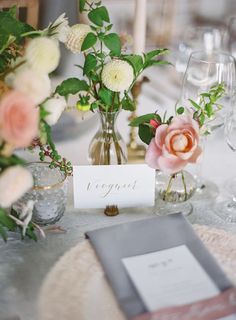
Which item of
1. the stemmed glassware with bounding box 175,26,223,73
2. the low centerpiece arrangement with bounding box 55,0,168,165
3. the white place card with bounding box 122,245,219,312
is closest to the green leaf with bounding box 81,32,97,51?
the low centerpiece arrangement with bounding box 55,0,168,165

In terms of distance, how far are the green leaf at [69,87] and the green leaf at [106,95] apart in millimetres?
27

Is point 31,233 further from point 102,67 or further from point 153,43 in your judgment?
point 153,43

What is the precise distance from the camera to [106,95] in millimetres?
970

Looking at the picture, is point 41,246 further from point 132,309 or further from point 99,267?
point 132,309

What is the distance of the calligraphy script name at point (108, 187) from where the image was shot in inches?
40.0

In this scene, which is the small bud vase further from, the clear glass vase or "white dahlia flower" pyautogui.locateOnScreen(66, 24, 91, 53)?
"white dahlia flower" pyautogui.locateOnScreen(66, 24, 91, 53)

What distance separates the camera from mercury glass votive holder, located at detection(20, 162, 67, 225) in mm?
974

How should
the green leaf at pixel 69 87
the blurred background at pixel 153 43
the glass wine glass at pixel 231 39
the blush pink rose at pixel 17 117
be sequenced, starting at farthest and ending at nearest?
the glass wine glass at pixel 231 39
the blurred background at pixel 153 43
the green leaf at pixel 69 87
the blush pink rose at pixel 17 117

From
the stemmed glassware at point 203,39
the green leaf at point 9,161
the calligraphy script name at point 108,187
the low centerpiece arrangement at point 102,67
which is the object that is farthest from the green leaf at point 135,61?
the stemmed glassware at point 203,39

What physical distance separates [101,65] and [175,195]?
30 cm

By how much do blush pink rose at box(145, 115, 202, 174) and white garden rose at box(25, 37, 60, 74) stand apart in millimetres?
243

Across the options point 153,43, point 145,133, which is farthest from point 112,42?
point 153,43

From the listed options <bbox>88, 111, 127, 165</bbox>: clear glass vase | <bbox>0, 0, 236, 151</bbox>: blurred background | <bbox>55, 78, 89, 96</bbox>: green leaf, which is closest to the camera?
<bbox>55, 78, 89, 96</bbox>: green leaf

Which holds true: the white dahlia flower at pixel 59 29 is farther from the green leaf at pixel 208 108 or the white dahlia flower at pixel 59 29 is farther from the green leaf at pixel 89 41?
the green leaf at pixel 208 108
